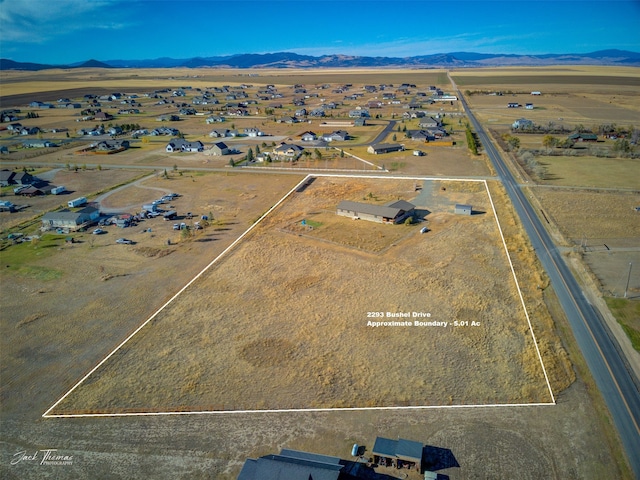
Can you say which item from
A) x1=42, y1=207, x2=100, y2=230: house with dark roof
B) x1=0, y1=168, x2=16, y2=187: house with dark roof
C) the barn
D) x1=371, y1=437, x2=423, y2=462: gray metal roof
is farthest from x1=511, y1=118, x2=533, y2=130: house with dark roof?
x1=0, y1=168, x2=16, y2=187: house with dark roof

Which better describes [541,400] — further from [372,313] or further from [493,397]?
[372,313]

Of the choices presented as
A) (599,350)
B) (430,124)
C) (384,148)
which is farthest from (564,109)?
(599,350)

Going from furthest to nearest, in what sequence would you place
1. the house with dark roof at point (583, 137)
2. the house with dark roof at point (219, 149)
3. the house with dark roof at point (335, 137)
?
the house with dark roof at point (335, 137) → the house with dark roof at point (583, 137) → the house with dark roof at point (219, 149)

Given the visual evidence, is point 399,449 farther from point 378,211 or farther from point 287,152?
point 287,152

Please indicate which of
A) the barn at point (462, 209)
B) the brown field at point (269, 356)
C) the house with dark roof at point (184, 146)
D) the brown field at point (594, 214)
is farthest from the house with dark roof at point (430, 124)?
the barn at point (462, 209)

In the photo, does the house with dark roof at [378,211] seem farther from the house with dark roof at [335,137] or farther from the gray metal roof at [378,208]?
the house with dark roof at [335,137]

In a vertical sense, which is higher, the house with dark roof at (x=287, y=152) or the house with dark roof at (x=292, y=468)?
the house with dark roof at (x=287, y=152)
